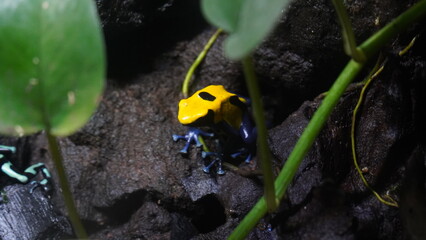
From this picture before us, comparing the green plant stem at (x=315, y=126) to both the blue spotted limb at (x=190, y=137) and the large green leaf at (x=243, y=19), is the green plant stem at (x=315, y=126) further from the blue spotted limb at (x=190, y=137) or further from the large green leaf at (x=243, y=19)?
the blue spotted limb at (x=190, y=137)

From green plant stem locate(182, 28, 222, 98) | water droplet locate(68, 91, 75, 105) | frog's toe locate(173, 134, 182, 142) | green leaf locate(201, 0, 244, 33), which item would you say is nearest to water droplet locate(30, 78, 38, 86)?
water droplet locate(68, 91, 75, 105)

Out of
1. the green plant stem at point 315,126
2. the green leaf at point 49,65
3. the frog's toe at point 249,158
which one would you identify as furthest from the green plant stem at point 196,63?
the green leaf at point 49,65

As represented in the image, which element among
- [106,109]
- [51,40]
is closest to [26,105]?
[51,40]

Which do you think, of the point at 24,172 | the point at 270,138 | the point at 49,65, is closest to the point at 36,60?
the point at 49,65

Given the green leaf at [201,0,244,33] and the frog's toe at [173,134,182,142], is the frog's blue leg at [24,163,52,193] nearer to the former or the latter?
the frog's toe at [173,134,182,142]

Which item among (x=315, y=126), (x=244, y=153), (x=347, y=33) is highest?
(x=347, y=33)

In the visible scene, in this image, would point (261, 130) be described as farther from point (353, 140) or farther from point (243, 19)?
point (353, 140)

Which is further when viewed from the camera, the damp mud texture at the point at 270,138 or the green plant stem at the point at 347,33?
the damp mud texture at the point at 270,138
